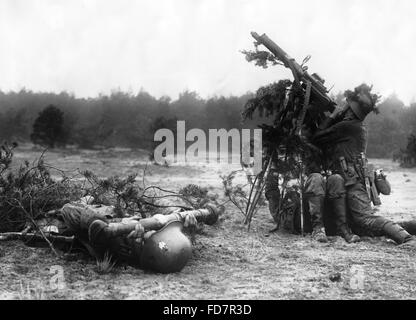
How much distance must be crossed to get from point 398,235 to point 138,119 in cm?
2892

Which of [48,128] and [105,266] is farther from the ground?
[48,128]

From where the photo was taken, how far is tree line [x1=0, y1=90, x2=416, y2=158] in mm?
29672

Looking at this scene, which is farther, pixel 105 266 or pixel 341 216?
pixel 341 216

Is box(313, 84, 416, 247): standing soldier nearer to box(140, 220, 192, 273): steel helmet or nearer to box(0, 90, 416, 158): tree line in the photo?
box(140, 220, 192, 273): steel helmet

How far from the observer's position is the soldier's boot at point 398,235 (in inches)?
269

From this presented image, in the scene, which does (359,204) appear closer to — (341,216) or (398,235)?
(341,216)

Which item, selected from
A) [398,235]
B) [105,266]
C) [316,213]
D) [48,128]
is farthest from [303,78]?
[48,128]

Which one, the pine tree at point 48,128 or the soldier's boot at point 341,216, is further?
the pine tree at point 48,128

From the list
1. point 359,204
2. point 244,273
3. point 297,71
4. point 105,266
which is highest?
point 297,71

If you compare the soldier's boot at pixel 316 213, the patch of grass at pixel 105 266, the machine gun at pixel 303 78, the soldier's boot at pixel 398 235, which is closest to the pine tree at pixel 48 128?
the machine gun at pixel 303 78

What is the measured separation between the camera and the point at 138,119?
113 feet

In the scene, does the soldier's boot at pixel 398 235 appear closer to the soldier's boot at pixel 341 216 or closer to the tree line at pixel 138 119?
the soldier's boot at pixel 341 216

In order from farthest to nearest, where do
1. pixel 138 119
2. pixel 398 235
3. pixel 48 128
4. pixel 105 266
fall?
pixel 138 119, pixel 48 128, pixel 398 235, pixel 105 266

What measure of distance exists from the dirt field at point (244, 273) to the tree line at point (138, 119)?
18772 millimetres
